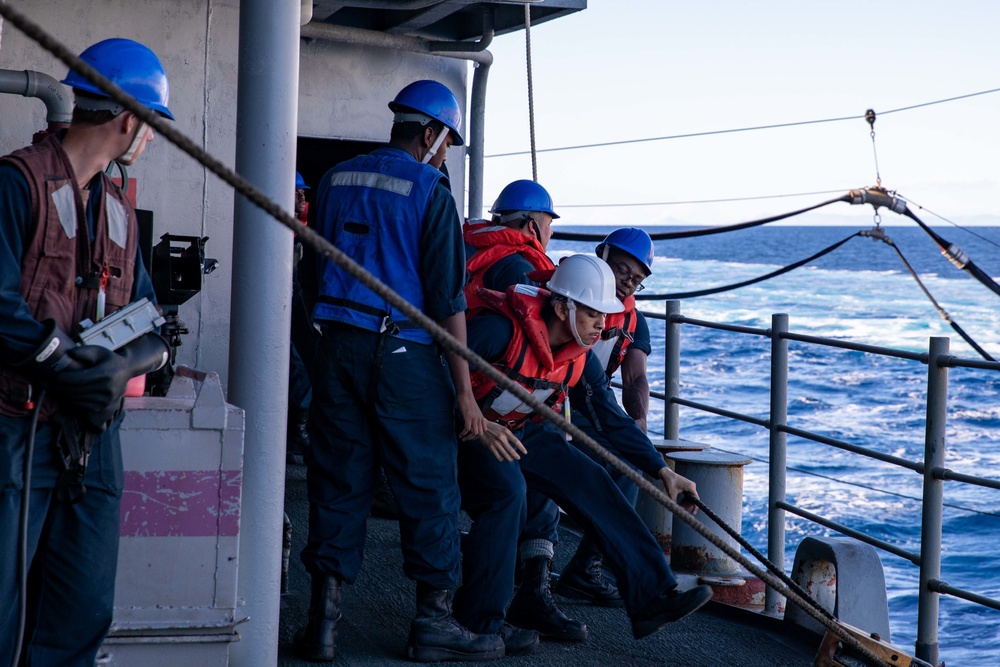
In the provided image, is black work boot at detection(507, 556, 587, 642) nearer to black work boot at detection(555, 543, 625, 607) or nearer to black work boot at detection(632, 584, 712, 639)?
black work boot at detection(632, 584, 712, 639)

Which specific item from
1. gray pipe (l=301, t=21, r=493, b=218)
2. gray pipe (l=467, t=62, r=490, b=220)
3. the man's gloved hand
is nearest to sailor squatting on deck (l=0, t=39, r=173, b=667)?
the man's gloved hand

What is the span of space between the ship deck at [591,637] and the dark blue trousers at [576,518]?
10.2 inches

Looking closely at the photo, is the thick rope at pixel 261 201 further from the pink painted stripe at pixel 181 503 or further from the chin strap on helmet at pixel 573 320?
the chin strap on helmet at pixel 573 320

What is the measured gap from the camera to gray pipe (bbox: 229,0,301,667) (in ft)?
10.3

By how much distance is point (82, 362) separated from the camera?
2209 millimetres

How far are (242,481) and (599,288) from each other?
1468 millimetres

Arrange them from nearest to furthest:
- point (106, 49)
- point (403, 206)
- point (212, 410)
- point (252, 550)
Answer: point (106, 49)
point (212, 410)
point (252, 550)
point (403, 206)

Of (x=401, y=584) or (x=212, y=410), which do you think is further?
(x=401, y=584)

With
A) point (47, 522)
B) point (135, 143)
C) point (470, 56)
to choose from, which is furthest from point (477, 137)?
point (47, 522)

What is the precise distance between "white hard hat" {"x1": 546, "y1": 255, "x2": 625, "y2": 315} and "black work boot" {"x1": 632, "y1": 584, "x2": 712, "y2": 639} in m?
1.05

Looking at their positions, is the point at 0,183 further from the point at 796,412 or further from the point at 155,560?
the point at 796,412

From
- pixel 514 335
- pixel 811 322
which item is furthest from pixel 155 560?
pixel 811 322

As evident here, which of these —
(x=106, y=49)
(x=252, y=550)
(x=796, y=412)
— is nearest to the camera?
(x=106, y=49)

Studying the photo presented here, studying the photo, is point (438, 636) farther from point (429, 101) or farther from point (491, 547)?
point (429, 101)
